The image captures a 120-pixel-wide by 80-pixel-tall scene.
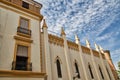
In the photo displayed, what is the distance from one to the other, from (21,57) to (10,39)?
2081 millimetres

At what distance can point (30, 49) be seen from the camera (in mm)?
11289

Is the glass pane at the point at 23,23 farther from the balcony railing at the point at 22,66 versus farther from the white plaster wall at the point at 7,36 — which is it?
the balcony railing at the point at 22,66

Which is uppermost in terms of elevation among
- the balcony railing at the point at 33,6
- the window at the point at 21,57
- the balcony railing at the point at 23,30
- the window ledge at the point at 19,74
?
the balcony railing at the point at 33,6

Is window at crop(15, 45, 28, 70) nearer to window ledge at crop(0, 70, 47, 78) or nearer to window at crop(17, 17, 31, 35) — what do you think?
window ledge at crop(0, 70, 47, 78)

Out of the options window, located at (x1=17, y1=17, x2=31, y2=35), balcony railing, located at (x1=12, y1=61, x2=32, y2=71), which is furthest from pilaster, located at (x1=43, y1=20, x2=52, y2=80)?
window, located at (x1=17, y1=17, x2=31, y2=35)

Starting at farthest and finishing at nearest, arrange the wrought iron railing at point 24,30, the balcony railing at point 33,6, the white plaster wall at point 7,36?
the balcony railing at point 33,6, the wrought iron railing at point 24,30, the white plaster wall at point 7,36

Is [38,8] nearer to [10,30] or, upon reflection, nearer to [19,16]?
[19,16]

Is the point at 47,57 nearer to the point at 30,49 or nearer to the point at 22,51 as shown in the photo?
the point at 30,49

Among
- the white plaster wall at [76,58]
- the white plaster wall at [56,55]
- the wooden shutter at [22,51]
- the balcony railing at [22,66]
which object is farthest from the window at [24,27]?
the white plaster wall at [76,58]

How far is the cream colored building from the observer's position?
372 inches

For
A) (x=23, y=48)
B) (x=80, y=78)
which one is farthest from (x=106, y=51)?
(x=23, y=48)

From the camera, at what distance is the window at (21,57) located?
981 centimetres

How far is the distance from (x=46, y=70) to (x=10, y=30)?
5.70 m

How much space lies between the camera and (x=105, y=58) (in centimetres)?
2567
